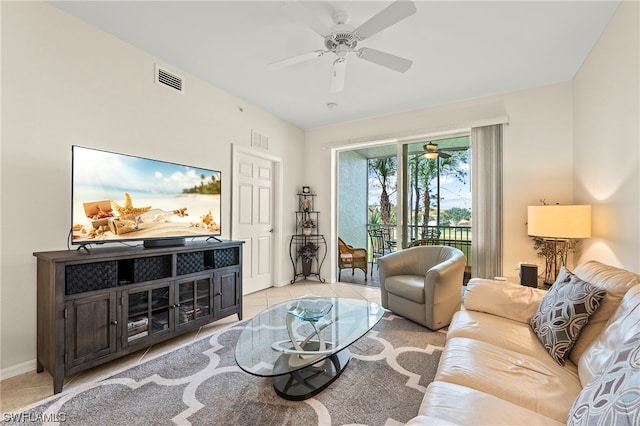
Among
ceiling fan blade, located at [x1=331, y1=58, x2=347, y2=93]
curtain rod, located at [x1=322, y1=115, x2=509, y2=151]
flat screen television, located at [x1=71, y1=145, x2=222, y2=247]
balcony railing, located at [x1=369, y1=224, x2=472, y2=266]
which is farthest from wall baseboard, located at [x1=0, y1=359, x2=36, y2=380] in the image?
balcony railing, located at [x1=369, y1=224, x2=472, y2=266]

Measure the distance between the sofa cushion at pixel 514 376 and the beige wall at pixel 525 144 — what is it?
8.12 ft

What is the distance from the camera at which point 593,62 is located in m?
2.67

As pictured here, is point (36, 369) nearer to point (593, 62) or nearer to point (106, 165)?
point (106, 165)

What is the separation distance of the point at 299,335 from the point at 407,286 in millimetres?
1356

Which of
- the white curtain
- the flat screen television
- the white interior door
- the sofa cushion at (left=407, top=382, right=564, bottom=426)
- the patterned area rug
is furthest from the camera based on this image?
the white interior door

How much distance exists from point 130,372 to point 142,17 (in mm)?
→ 2767

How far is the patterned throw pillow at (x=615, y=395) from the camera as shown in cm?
71

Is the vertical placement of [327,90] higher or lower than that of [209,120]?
higher

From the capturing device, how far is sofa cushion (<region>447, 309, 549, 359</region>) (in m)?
1.59

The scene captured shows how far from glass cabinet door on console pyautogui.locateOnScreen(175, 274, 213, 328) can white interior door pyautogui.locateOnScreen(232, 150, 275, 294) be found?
47.0 inches

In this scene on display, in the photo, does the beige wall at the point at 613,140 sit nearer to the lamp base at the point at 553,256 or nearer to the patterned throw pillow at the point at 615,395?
the lamp base at the point at 553,256

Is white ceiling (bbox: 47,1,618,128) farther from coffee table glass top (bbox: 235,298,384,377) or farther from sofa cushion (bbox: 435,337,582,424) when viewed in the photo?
sofa cushion (bbox: 435,337,582,424)

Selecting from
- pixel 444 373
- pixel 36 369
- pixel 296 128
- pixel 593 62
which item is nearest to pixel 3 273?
pixel 36 369

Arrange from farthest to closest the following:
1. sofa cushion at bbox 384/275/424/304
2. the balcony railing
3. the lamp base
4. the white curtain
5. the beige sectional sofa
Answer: the balcony railing < the white curtain < the lamp base < sofa cushion at bbox 384/275/424/304 < the beige sectional sofa
